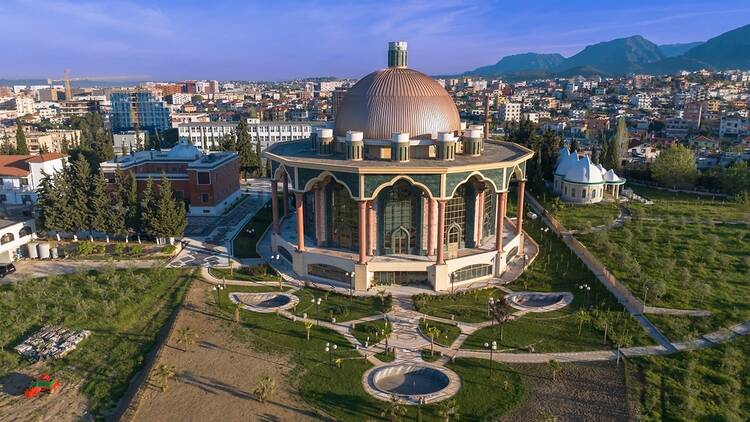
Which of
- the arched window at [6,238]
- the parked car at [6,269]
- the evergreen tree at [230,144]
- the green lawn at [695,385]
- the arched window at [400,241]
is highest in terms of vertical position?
the evergreen tree at [230,144]

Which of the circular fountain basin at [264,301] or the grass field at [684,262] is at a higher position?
the grass field at [684,262]

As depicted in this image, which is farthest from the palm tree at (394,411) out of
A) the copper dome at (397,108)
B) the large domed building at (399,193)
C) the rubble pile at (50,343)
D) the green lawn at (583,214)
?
the green lawn at (583,214)

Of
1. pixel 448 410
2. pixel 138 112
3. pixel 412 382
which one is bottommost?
pixel 412 382

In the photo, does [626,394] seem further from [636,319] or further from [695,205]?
[695,205]

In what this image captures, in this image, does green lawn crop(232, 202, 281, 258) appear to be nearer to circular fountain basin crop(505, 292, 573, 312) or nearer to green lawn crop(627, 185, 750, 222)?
circular fountain basin crop(505, 292, 573, 312)

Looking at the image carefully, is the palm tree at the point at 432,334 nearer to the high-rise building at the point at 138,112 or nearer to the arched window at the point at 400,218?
the arched window at the point at 400,218

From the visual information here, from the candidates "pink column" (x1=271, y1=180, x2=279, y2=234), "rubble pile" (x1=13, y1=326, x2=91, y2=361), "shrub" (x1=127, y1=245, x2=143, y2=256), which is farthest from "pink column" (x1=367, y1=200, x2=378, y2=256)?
"shrub" (x1=127, y1=245, x2=143, y2=256)

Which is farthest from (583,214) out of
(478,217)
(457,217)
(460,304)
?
(460,304)

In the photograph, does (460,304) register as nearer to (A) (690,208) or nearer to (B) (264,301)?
(B) (264,301)
